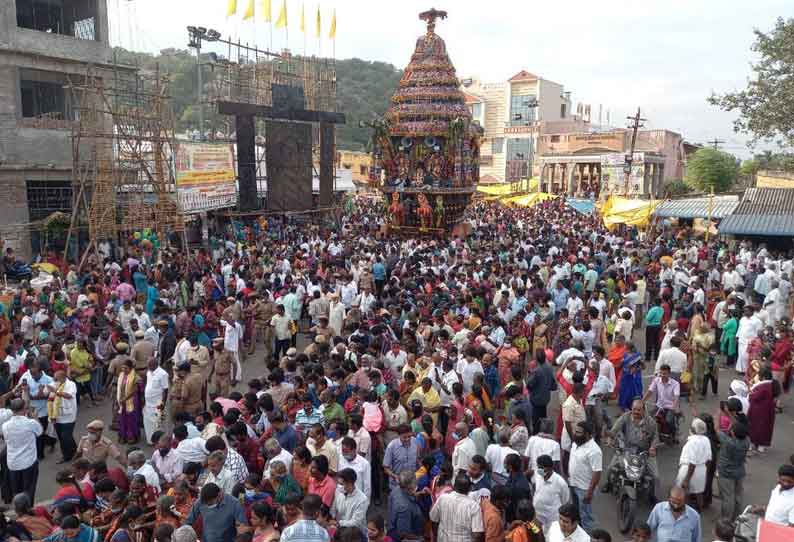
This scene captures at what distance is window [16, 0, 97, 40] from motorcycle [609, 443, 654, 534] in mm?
19289

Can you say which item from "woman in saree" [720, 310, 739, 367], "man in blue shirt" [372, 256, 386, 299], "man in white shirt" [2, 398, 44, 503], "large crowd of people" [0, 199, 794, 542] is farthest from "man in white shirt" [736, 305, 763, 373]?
"man in white shirt" [2, 398, 44, 503]

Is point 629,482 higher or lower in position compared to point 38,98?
lower

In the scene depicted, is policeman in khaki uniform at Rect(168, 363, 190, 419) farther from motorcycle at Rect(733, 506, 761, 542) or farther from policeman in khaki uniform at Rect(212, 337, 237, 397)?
motorcycle at Rect(733, 506, 761, 542)

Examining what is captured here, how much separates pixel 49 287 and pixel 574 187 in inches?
1531

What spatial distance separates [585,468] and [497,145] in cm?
5161

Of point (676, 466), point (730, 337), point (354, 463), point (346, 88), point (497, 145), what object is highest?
point (346, 88)

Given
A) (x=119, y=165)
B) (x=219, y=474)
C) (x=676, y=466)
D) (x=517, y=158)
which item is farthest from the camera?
(x=517, y=158)

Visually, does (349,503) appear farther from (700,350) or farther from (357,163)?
(357,163)

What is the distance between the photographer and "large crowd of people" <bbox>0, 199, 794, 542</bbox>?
4.68 metres

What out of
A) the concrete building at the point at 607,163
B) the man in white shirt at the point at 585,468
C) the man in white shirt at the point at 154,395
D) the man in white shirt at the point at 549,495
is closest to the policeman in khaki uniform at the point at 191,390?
the man in white shirt at the point at 154,395

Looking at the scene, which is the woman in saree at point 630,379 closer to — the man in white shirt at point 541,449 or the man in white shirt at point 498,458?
the man in white shirt at point 541,449

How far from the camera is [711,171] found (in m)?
37.3

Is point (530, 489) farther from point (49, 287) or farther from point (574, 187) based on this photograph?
point (574, 187)

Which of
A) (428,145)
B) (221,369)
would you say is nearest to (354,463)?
(221,369)
